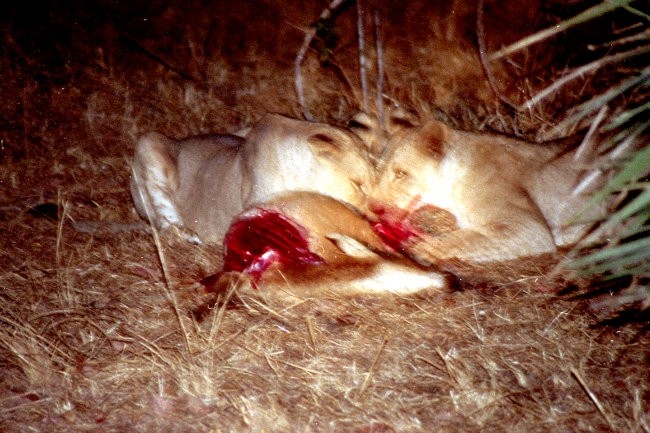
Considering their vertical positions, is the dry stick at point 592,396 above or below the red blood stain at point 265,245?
above

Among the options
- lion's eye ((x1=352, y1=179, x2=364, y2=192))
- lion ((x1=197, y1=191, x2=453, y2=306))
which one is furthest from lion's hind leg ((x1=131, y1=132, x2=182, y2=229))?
lion ((x1=197, y1=191, x2=453, y2=306))

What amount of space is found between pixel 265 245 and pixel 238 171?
4.95 feet

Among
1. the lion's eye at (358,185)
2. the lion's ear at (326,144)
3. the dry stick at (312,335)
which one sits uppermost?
A: the lion's ear at (326,144)

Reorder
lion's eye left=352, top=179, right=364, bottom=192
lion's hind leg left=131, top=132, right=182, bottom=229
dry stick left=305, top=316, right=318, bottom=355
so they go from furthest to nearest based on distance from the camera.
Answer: lion's hind leg left=131, top=132, right=182, bottom=229
lion's eye left=352, top=179, right=364, bottom=192
dry stick left=305, top=316, right=318, bottom=355

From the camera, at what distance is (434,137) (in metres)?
4.79

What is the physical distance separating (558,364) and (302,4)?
6625 millimetres

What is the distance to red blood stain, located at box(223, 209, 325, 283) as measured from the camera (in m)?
3.82

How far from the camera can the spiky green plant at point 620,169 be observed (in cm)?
254

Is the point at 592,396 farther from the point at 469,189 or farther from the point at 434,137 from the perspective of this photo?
the point at 434,137

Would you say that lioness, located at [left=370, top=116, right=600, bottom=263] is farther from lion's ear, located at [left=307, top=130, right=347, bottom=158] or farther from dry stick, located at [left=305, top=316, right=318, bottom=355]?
dry stick, located at [left=305, top=316, right=318, bottom=355]

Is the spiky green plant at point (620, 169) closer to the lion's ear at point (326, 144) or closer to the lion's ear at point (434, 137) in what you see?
the lion's ear at point (434, 137)

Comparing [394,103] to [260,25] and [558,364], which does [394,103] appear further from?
[558,364]

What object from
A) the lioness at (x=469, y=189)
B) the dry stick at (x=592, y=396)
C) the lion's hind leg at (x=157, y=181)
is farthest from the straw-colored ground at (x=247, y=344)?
the lioness at (x=469, y=189)

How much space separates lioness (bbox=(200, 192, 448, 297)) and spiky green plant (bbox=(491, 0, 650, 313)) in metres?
0.91
